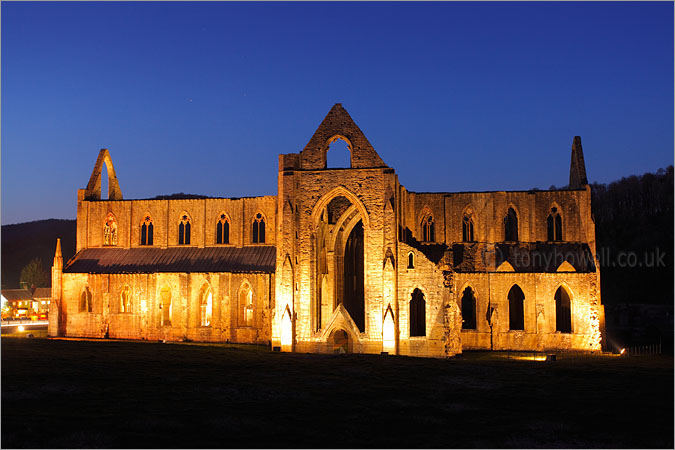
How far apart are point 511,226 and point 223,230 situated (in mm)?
22107

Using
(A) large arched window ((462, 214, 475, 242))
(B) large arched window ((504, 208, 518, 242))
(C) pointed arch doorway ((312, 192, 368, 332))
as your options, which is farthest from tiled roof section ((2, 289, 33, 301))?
(B) large arched window ((504, 208, 518, 242))

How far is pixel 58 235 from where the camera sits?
17862cm

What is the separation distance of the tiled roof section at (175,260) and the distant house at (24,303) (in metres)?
28.4

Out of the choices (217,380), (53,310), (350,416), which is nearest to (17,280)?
(53,310)

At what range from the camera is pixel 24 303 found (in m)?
86.8

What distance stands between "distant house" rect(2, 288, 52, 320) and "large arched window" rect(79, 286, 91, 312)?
92.9 ft

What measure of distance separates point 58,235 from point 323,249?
492ft

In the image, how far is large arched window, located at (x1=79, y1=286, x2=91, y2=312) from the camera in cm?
5347

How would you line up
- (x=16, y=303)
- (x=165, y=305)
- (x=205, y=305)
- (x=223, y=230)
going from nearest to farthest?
1. (x=205, y=305)
2. (x=165, y=305)
3. (x=223, y=230)
4. (x=16, y=303)

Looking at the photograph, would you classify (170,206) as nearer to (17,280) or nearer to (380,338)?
(380,338)

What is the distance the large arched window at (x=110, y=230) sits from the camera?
56438 millimetres

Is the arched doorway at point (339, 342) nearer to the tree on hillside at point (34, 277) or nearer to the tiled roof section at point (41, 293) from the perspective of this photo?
the tiled roof section at point (41, 293)

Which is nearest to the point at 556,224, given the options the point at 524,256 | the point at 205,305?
the point at 524,256

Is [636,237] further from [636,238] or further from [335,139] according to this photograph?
[335,139]
